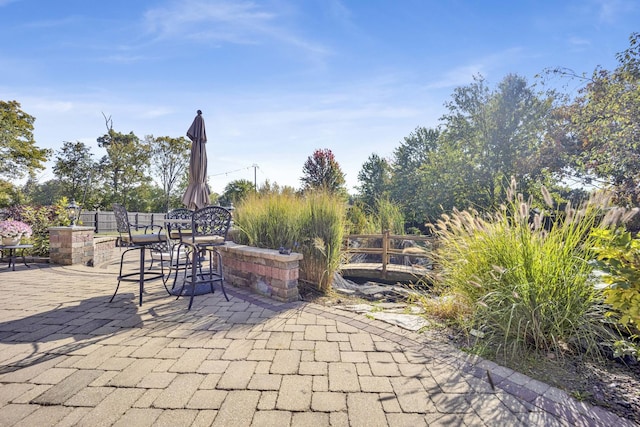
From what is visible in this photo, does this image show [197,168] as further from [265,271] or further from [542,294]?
[542,294]

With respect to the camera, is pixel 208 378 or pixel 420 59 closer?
pixel 208 378

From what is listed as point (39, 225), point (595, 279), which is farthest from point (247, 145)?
point (595, 279)

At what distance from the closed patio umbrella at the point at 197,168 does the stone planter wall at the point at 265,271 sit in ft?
2.69

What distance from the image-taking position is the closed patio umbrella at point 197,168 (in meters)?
4.07

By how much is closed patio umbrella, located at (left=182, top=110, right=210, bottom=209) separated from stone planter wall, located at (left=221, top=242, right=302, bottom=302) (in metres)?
0.82

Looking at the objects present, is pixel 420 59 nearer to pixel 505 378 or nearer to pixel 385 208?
pixel 385 208

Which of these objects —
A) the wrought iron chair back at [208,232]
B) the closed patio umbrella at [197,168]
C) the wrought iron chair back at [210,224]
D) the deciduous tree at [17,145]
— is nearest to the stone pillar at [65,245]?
the closed patio umbrella at [197,168]

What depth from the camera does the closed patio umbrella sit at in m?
4.07

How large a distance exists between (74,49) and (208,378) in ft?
23.9

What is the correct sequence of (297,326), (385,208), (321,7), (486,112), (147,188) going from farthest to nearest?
(147,188) → (486,112) → (385,208) → (321,7) → (297,326)

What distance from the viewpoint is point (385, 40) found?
484cm

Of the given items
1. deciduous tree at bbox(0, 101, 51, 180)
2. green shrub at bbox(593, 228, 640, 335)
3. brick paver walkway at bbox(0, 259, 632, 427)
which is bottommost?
brick paver walkway at bbox(0, 259, 632, 427)

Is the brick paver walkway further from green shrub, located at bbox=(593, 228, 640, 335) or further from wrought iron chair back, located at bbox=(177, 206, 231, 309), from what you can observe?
wrought iron chair back, located at bbox=(177, 206, 231, 309)

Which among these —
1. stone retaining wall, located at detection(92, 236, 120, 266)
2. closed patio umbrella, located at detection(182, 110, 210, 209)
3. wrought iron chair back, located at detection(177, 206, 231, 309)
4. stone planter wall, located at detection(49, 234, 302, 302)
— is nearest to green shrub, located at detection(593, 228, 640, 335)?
stone planter wall, located at detection(49, 234, 302, 302)
